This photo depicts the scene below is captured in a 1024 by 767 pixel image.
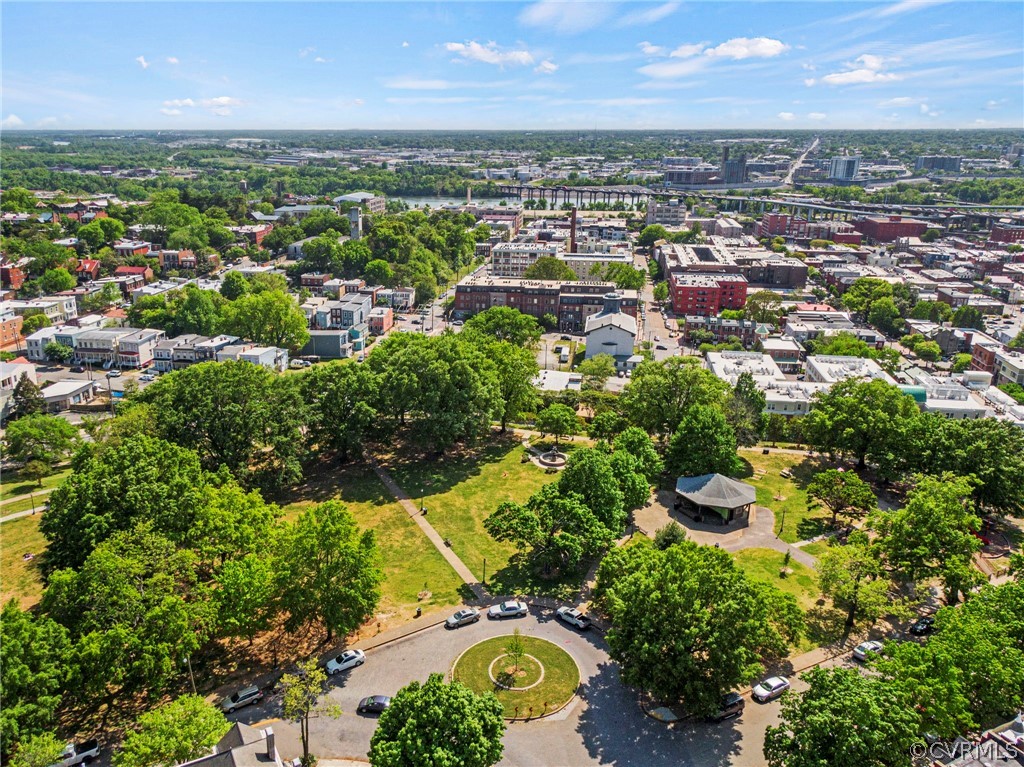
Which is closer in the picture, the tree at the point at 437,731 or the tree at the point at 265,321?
the tree at the point at 437,731

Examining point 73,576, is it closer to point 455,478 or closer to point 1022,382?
point 455,478

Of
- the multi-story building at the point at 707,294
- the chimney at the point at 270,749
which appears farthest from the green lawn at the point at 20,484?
the multi-story building at the point at 707,294

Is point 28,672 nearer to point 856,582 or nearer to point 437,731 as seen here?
point 437,731

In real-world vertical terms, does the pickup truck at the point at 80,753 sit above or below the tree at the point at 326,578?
below

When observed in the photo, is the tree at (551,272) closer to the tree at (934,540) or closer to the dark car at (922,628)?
the tree at (934,540)

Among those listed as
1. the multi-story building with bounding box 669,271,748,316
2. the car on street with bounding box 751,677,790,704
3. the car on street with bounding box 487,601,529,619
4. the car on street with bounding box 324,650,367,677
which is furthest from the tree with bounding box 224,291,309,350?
the car on street with bounding box 751,677,790,704

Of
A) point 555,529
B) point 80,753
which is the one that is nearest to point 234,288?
point 555,529

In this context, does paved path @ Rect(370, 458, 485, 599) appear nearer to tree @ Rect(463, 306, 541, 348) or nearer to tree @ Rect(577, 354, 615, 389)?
tree @ Rect(577, 354, 615, 389)

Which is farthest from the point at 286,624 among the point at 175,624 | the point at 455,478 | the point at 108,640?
the point at 455,478
